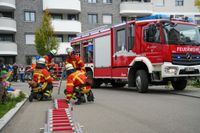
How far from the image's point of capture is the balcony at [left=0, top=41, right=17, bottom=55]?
132 feet

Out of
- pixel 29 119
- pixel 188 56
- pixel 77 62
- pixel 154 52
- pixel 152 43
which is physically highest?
pixel 152 43

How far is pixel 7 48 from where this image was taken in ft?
133

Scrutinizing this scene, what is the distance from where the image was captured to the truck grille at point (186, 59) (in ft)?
48.1

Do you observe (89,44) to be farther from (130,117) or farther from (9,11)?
(9,11)

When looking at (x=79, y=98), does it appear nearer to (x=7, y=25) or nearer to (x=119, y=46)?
(x=119, y=46)

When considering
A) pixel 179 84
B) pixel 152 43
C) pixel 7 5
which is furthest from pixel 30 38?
pixel 152 43

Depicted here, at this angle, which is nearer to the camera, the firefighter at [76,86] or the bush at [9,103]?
the bush at [9,103]

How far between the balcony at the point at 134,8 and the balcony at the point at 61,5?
6.23 m

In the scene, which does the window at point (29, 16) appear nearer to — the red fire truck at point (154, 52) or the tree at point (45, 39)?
the tree at point (45, 39)

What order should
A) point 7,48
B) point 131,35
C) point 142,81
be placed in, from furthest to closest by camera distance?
point 7,48, point 131,35, point 142,81

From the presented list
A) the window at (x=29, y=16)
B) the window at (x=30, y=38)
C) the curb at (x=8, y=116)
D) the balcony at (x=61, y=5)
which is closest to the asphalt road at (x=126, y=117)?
the curb at (x=8, y=116)

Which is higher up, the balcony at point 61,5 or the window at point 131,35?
the balcony at point 61,5

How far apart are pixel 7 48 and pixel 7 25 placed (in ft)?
7.99

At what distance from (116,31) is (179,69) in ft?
13.2
